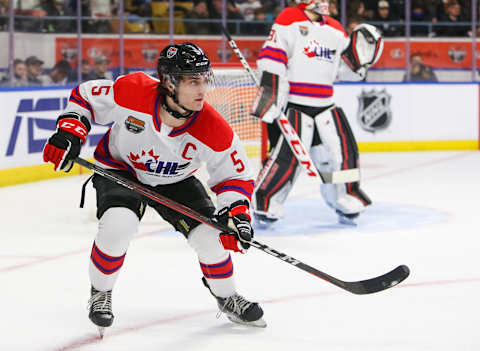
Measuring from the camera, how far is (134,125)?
272cm

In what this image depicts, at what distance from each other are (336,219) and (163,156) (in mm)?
2470

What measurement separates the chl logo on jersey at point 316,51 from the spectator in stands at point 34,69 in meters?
2.61

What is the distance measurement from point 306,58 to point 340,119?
373mm

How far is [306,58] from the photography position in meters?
4.65

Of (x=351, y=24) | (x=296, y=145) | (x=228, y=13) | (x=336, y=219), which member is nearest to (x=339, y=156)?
(x=296, y=145)

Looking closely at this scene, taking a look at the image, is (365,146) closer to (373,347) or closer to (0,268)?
(0,268)

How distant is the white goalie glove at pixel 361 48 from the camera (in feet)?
15.6

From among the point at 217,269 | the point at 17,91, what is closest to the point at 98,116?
the point at 217,269

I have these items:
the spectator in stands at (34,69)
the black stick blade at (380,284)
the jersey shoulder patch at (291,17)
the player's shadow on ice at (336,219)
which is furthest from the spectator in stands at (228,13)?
the black stick blade at (380,284)

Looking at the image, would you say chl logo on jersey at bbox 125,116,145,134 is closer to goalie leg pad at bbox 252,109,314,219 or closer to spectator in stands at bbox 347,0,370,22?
goalie leg pad at bbox 252,109,314,219

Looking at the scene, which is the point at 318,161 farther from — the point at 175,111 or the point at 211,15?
the point at 211,15

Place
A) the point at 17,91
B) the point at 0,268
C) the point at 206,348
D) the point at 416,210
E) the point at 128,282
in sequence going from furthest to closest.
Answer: the point at 17,91
the point at 416,210
the point at 0,268
the point at 128,282
the point at 206,348

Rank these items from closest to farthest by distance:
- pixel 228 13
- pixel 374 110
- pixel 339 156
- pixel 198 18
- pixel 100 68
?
pixel 339 156, pixel 100 68, pixel 198 18, pixel 228 13, pixel 374 110

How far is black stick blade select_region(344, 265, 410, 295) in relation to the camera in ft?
9.82
